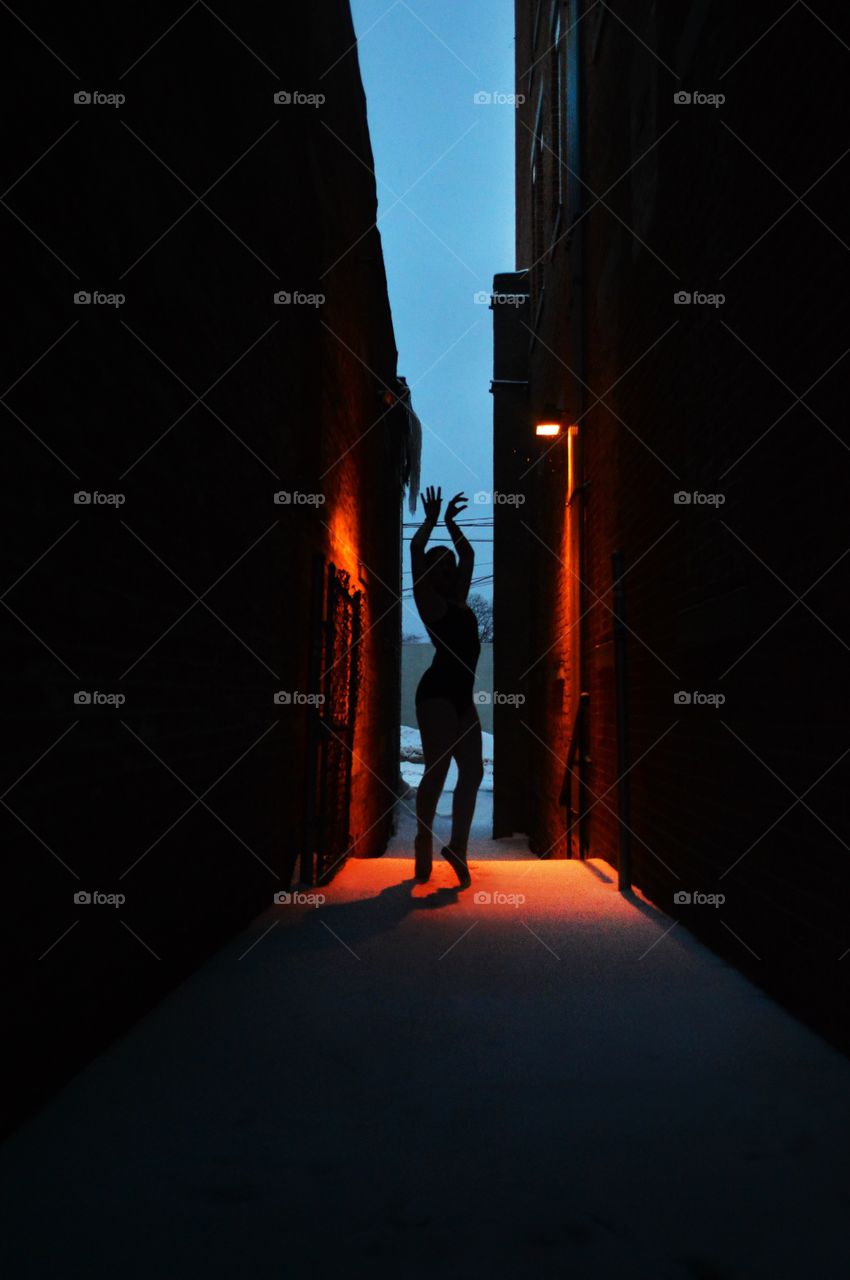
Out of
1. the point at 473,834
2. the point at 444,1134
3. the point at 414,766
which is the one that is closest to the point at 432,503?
the point at 444,1134

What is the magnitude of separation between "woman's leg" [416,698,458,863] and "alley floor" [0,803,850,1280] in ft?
4.61

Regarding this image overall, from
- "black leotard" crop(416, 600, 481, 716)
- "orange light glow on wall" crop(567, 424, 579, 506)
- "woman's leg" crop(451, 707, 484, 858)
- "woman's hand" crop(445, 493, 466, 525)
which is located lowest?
"woman's leg" crop(451, 707, 484, 858)

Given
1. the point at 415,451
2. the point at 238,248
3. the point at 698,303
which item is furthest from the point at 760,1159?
the point at 415,451

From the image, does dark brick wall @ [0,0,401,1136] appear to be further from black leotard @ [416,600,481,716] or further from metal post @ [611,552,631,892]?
metal post @ [611,552,631,892]

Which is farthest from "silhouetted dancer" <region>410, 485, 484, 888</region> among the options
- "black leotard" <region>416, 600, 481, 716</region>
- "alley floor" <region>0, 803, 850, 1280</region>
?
"alley floor" <region>0, 803, 850, 1280</region>

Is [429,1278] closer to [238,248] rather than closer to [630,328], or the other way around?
[238,248]

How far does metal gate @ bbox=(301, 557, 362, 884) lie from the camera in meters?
4.49

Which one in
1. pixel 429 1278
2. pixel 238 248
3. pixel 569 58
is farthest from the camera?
pixel 569 58

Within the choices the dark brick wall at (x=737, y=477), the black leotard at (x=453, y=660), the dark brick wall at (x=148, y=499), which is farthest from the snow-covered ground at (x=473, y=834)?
the dark brick wall at (x=148, y=499)

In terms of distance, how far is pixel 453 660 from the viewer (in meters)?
4.32

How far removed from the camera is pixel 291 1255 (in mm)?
1330

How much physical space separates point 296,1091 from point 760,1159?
109 centimetres

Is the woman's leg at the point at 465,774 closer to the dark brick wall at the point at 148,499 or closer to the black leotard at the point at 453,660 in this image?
the black leotard at the point at 453,660

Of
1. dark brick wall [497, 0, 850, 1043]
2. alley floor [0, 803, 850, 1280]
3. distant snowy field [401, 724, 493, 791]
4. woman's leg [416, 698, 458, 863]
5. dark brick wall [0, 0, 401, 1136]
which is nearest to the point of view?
alley floor [0, 803, 850, 1280]
